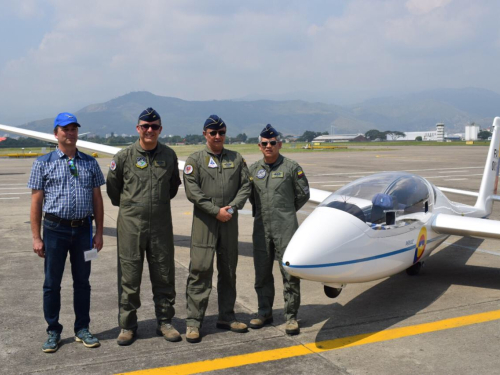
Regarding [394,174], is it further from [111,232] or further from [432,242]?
[111,232]

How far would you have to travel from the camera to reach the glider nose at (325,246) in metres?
4.99

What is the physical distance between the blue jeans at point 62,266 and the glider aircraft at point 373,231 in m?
1.99

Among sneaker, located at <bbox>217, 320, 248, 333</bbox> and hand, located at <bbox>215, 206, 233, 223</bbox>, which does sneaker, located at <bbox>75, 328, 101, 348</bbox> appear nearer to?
sneaker, located at <bbox>217, 320, 248, 333</bbox>

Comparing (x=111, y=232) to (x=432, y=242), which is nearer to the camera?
(x=432, y=242)

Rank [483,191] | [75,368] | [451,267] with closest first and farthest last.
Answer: [75,368], [451,267], [483,191]

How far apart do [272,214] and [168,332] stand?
63.7 inches

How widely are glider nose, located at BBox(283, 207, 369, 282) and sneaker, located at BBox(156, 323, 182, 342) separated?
1.29 meters

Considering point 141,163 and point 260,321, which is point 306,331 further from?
point 141,163

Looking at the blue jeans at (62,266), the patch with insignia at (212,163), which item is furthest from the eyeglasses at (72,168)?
the patch with insignia at (212,163)

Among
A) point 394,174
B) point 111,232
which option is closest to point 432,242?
point 394,174

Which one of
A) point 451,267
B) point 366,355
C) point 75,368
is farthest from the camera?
point 451,267

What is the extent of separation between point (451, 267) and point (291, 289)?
3886mm

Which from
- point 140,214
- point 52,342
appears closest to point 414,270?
Result: point 140,214

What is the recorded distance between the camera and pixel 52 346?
4770mm
